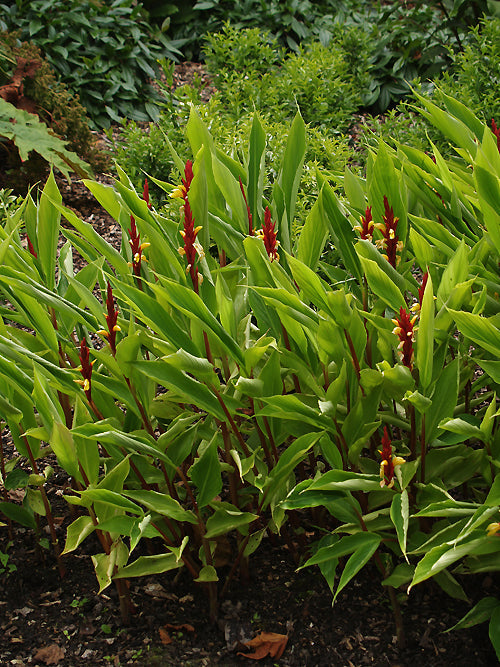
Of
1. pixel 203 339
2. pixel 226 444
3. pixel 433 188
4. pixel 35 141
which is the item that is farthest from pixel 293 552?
pixel 35 141

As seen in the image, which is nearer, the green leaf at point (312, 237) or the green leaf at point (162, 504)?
the green leaf at point (162, 504)

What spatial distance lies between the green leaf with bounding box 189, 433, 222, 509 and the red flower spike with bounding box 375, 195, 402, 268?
0.64 m

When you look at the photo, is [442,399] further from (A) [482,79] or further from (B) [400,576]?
(A) [482,79]

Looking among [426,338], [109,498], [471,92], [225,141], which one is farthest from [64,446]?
[471,92]

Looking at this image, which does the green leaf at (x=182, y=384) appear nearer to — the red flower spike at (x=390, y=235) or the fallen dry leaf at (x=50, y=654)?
the red flower spike at (x=390, y=235)

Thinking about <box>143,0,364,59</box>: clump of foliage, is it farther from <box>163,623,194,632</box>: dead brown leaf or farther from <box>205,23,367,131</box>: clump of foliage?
<box>163,623,194,632</box>: dead brown leaf

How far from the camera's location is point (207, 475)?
1.78 m

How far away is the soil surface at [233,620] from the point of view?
5.91ft

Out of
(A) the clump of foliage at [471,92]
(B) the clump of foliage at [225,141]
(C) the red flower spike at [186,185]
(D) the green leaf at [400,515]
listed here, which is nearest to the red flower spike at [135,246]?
(C) the red flower spike at [186,185]

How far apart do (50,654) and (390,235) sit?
4.51ft

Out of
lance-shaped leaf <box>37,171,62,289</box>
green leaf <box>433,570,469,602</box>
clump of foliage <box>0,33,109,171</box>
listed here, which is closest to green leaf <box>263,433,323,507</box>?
green leaf <box>433,570,469,602</box>

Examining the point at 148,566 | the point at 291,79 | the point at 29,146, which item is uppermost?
the point at 291,79

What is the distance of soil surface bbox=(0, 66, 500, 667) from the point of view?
1.80 meters

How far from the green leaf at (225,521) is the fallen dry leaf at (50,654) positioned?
491 mm
